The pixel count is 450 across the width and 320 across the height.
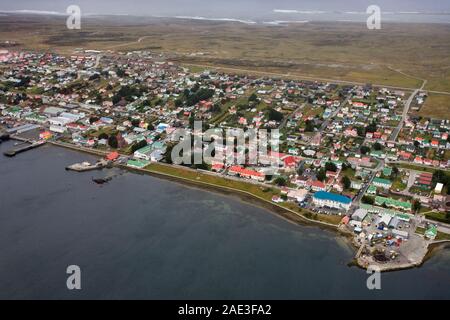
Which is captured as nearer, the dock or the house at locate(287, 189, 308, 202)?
the house at locate(287, 189, 308, 202)

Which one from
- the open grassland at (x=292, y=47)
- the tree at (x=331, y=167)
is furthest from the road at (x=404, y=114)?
the tree at (x=331, y=167)

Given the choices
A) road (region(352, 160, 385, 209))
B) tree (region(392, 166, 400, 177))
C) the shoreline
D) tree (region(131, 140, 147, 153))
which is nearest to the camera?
the shoreline

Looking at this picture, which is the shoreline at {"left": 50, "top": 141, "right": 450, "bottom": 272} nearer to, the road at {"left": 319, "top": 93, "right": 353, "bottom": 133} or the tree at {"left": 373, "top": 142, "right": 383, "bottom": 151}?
the tree at {"left": 373, "top": 142, "right": 383, "bottom": 151}

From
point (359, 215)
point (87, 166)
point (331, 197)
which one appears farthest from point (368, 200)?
point (87, 166)

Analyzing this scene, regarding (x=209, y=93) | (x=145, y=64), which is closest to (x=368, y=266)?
(x=209, y=93)

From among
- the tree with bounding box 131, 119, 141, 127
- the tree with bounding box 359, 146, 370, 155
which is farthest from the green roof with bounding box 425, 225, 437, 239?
the tree with bounding box 131, 119, 141, 127

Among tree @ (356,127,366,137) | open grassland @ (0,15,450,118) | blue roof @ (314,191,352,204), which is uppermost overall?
open grassland @ (0,15,450,118)

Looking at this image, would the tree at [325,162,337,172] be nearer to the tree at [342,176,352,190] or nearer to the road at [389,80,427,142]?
the tree at [342,176,352,190]

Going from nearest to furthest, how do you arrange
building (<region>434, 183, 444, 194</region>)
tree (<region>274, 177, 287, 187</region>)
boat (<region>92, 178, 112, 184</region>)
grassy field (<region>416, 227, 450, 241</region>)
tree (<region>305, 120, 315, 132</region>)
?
grassy field (<region>416, 227, 450, 241</region>) → building (<region>434, 183, 444, 194</region>) → tree (<region>274, 177, 287, 187</region>) → boat (<region>92, 178, 112, 184</region>) → tree (<region>305, 120, 315, 132</region>)

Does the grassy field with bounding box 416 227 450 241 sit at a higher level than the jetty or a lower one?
lower
